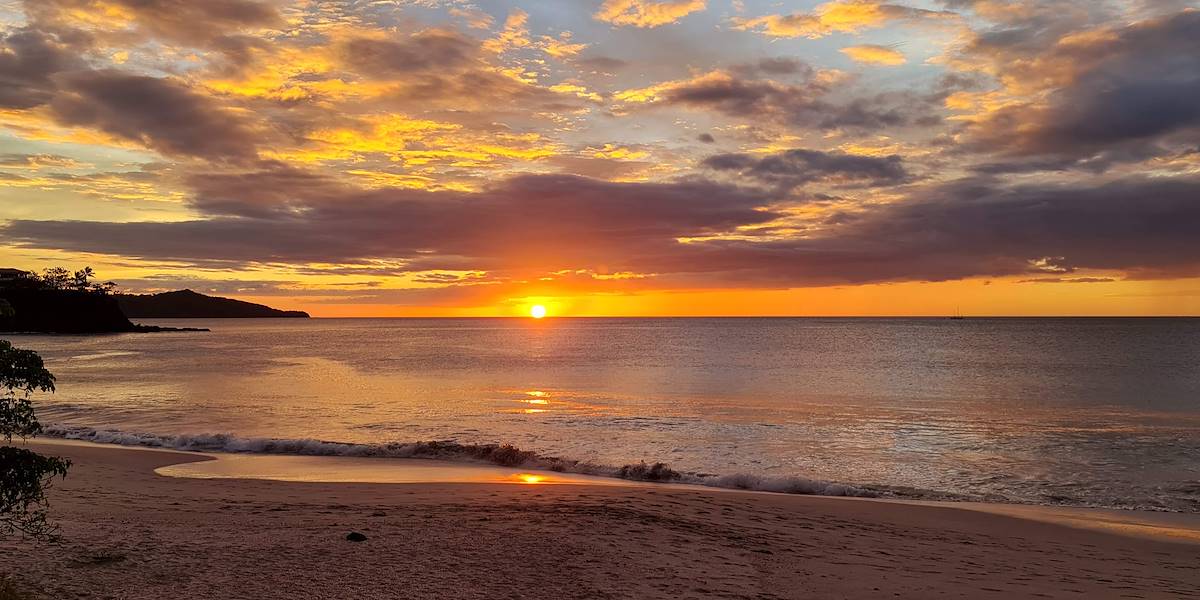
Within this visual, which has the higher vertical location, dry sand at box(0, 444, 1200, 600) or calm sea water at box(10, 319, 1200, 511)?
dry sand at box(0, 444, 1200, 600)

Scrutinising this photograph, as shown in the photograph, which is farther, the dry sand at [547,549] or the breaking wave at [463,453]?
the breaking wave at [463,453]

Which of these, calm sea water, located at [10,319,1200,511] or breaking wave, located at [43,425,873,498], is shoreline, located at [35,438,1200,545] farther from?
calm sea water, located at [10,319,1200,511]

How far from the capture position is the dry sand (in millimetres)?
8336

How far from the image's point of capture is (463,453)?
68.7ft

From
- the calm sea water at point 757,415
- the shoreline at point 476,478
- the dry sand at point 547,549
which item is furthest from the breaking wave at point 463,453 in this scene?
the dry sand at point 547,549

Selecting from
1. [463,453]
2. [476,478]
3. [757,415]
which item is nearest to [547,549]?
[476,478]

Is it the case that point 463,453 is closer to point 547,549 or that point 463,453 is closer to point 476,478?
point 476,478

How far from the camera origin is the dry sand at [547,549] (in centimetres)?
834

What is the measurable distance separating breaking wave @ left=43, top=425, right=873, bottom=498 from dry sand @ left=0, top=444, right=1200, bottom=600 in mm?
2729

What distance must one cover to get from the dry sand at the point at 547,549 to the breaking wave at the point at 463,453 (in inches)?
107

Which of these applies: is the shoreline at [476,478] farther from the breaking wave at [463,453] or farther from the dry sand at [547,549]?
the dry sand at [547,549]

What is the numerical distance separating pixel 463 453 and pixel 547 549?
11.5m

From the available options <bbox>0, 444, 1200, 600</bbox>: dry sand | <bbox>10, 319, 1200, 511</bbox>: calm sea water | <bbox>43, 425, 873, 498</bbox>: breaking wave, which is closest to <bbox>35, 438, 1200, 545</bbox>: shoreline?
<bbox>43, 425, 873, 498</bbox>: breaking wave

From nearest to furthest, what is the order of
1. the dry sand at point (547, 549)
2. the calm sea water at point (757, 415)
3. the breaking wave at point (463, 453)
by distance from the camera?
1. the dry sand at point (547, 549)
2. the breaking wave at point (463, 453)
3. the calm sea water at point (757, 415)
